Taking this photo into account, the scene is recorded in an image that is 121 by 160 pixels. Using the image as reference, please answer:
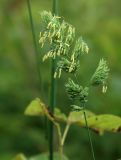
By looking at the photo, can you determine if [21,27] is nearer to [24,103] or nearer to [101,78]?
[24,103]

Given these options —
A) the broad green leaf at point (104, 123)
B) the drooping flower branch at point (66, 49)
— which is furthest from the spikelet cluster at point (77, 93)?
the broad green leaf at point (104, 123)

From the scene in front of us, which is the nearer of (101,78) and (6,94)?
(101,78)

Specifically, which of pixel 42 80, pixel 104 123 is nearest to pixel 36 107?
pixel 104 123

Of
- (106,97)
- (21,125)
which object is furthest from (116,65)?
(21,125)

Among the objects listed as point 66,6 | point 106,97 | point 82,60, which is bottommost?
point 106,97

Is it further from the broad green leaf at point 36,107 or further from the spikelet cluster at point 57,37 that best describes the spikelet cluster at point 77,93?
the broad green leaf at point 36,107

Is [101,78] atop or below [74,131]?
atop

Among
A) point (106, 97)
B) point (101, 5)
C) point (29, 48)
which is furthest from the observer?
point (101, 5)
